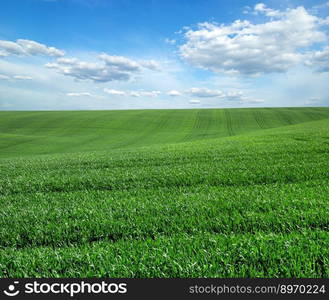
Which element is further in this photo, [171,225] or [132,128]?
[132,128]

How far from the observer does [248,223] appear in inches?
195

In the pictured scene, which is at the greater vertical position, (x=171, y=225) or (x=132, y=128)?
(x=132, y=128)

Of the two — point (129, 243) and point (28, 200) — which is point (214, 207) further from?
point (28, 200)

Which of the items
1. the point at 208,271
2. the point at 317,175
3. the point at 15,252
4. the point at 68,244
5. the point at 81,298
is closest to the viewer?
the point at 81,298

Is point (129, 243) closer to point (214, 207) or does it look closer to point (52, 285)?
point (52, 285)

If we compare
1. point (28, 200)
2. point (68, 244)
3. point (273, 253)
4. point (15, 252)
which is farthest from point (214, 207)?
point (28, 200)

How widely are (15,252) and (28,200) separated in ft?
13.4

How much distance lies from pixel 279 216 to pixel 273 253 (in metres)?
1.81

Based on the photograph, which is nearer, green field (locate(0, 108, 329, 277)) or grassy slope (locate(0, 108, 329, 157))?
green field (locate(0, 108, 329, 277))

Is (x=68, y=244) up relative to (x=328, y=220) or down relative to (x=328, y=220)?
down

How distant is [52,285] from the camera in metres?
3.05

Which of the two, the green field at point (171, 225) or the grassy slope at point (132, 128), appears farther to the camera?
the grassy slope at point (132, 128)

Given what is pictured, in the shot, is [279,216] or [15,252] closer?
[15,252]

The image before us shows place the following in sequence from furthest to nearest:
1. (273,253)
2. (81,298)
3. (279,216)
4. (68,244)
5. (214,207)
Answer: (214,207), (279,216), (68,244), (273,253), (81,298)
